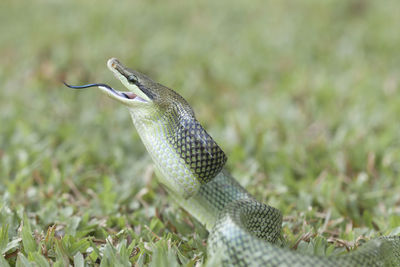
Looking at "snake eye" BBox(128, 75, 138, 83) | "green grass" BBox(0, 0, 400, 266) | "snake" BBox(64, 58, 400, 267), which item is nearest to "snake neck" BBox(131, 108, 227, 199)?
"snake" BBox(64, 58, 400, 267)

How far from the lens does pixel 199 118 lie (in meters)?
4.02

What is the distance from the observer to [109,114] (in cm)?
402

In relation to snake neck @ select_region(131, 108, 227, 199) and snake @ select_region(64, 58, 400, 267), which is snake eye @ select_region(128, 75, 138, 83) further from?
snake neck @ select_region(131, 108, 227, 199)

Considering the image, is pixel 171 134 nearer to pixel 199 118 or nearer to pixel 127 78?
pixel 127 78

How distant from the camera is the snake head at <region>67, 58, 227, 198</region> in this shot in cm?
211

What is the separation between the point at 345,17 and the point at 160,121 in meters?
4.83

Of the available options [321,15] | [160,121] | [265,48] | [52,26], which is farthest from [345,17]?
[160,121]

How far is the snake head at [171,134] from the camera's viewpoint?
2.11m

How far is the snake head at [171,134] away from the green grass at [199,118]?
1.05 feet

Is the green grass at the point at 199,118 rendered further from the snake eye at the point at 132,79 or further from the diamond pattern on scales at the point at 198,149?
the snake eye at the point at 132,79

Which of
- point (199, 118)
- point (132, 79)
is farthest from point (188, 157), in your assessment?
point (199, 118)

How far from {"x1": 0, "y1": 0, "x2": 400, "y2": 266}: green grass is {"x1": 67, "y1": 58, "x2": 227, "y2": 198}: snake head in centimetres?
32

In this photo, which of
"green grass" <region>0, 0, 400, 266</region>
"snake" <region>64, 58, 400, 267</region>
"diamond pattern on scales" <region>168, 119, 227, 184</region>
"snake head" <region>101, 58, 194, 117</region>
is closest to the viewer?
"snake" <region>64, 58, 400, 267</region>

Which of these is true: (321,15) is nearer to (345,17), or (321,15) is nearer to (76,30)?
(345,17)
